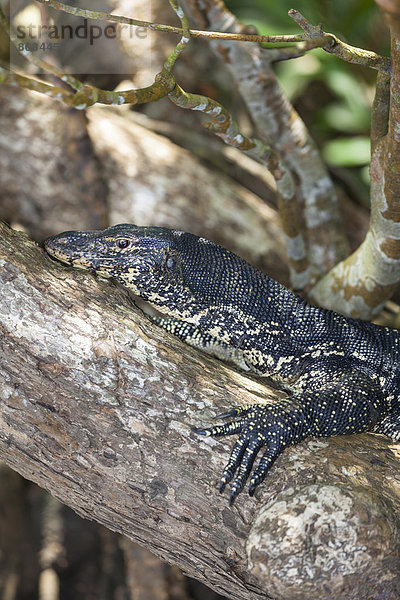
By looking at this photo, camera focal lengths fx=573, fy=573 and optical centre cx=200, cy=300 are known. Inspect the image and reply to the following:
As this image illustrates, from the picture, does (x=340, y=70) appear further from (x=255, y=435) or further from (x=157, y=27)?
(x=255, y=435)

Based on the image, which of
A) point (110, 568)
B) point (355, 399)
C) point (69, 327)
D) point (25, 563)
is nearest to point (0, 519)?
point (25, 563)

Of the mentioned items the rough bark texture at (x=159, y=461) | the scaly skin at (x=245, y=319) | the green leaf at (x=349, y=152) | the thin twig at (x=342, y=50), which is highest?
the thin twig at (x=342, y=50)

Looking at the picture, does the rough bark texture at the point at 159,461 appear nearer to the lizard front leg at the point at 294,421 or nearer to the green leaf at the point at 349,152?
the lizard front leg at the point at 294,421

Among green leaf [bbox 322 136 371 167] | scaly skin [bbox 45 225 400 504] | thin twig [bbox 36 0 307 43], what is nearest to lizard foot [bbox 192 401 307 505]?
scaly skin [bbox 45 225 400 504]

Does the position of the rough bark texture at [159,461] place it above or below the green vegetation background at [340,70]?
below

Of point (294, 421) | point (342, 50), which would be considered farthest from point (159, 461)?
point (342, 50)

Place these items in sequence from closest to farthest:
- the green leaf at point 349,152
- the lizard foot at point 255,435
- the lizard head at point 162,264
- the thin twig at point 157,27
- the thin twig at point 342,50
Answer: the thin twig at point 157,27 → the thin twig at point 342,50 → the lizard foot at point 255,435 → the lizard head at point 162,264 → the green leaf at point 349,152

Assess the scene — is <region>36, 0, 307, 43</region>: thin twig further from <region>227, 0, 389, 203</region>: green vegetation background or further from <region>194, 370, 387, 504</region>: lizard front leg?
<region>227, 0, 389, 203</region>: green vegetation background

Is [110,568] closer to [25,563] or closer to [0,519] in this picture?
[25,563]

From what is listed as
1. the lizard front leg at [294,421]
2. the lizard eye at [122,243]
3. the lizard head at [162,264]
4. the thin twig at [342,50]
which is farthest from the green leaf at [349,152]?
the lizard eye at [122,243]
